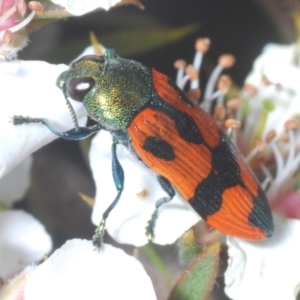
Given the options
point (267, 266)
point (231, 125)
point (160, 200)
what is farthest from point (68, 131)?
point (267, 266)

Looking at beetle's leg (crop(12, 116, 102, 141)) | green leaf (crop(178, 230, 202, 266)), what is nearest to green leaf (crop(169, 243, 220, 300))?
green leaf (crop(178, 230, 202, 266))

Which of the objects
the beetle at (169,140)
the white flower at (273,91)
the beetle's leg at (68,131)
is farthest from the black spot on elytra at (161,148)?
the white flower at (273,91)

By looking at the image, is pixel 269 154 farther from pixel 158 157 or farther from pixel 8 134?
pixel 8 134

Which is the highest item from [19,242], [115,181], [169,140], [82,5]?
[82,5]

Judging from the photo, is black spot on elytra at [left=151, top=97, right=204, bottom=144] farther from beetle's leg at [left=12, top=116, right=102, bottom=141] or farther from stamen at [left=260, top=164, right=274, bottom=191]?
stamen at [left=260, top=164, right=274, bottom=191]

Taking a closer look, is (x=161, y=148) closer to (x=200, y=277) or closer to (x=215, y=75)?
(x=200, y=277)

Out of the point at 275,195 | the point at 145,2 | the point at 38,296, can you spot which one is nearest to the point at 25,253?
the point at 38,296

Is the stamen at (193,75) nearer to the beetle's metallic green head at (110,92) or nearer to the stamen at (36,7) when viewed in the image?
the beetle's metallic green head at (110,92)
